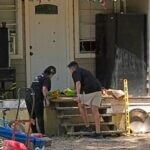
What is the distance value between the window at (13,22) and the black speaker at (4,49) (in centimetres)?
69

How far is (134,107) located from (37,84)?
2601 millimetres

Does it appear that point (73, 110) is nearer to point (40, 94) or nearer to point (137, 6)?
point (40, 94)

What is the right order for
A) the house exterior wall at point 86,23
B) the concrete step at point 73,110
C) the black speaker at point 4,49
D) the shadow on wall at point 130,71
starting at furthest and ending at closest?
1. the house exterior wall at point 86,23
2. the shadow on wall at point 130,71
3. the black speaker at point 4,49
4. the concrete step at point 73,110

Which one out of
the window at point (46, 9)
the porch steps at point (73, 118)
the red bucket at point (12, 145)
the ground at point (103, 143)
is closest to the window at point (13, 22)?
the window at point (46, 9)

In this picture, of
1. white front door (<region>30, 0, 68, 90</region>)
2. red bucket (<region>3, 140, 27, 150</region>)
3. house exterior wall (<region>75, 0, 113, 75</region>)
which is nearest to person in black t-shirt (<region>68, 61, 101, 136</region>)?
white front door (<region>30, 0, 68, 90</region>)

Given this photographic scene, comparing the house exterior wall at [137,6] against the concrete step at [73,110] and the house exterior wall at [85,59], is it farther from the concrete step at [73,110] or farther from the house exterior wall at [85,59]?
the concrete step at [73,110]

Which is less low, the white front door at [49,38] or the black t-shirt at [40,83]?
the white front door at [49,38]

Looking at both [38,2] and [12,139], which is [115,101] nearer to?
[38,2]

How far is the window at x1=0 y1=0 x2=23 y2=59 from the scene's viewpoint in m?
14.8

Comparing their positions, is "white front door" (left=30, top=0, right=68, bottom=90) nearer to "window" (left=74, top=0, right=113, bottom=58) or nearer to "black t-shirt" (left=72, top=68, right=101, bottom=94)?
"window" (left=74, top=0, right=113, bottom=58)

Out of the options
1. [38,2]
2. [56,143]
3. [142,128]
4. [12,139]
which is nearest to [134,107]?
[142,128]

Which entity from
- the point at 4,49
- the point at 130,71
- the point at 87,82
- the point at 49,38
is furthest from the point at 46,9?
the point at 87,82

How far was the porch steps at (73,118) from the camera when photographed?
13.0 meters

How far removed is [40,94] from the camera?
12.4 m
